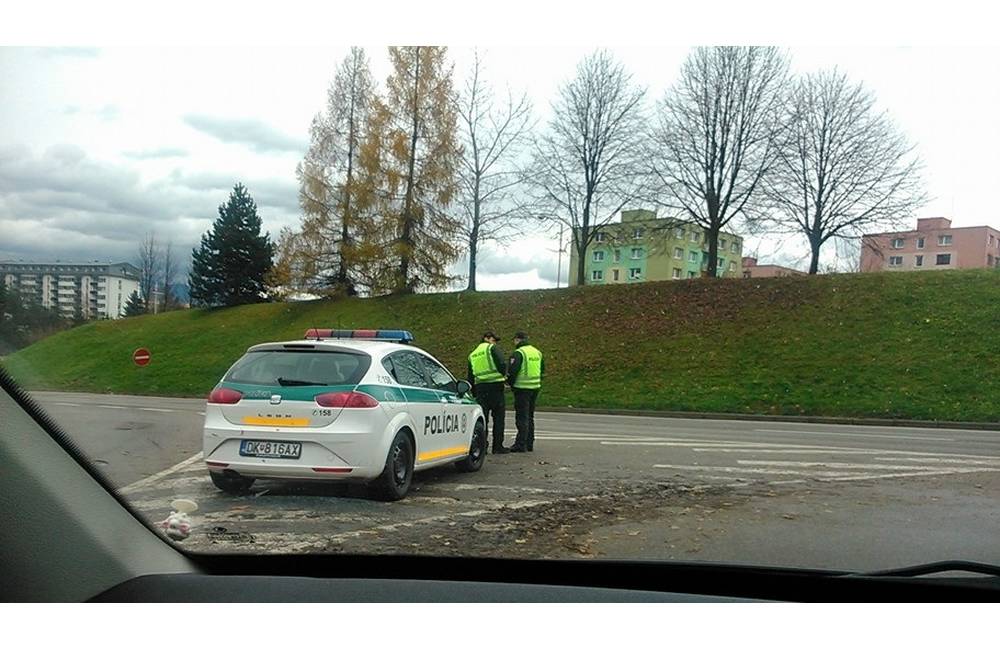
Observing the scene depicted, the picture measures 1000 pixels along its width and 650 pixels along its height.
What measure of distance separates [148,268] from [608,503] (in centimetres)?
329

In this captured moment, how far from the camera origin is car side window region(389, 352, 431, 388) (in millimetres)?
5492

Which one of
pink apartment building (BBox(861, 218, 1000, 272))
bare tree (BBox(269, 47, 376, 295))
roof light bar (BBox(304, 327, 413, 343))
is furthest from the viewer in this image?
pink apartment building (BBox(861, 218, 1000, 272))

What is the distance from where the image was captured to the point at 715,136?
21.4 feet

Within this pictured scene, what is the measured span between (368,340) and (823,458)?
4981mm

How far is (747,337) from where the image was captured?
6953 millimetres

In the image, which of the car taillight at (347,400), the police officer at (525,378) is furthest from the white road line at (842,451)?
the car taillight at (347,400)

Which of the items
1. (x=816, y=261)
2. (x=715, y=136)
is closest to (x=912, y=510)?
(x=715, y=136)

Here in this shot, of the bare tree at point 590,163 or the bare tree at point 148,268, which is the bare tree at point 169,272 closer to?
the bare tree at point 148,268

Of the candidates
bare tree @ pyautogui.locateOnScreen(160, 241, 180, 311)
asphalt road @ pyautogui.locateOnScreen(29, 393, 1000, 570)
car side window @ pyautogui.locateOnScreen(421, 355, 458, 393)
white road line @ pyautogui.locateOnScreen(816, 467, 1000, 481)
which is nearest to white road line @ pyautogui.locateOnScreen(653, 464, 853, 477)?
asphalt road @ pyautogui.locateOnScreen(29, 393, 1000, 570)

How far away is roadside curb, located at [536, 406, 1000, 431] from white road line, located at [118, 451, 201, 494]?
3832 mm

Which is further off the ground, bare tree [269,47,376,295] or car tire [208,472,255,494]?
bare tree [269,47,376,295]

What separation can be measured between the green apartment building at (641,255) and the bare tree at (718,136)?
0.71 feet

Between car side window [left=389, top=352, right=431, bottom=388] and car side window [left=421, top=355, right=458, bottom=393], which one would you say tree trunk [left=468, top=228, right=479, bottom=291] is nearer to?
car side window [left=389, top=352, right=431, bottom=388]

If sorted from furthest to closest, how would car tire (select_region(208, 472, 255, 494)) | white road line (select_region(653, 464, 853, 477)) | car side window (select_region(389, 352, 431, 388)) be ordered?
1. white road line (select_region(653, 464, 853, 477))
2. car side window (select_region(389, 352, 431, 388))
3. car tire (select_region(208, 472, 255, 494))
